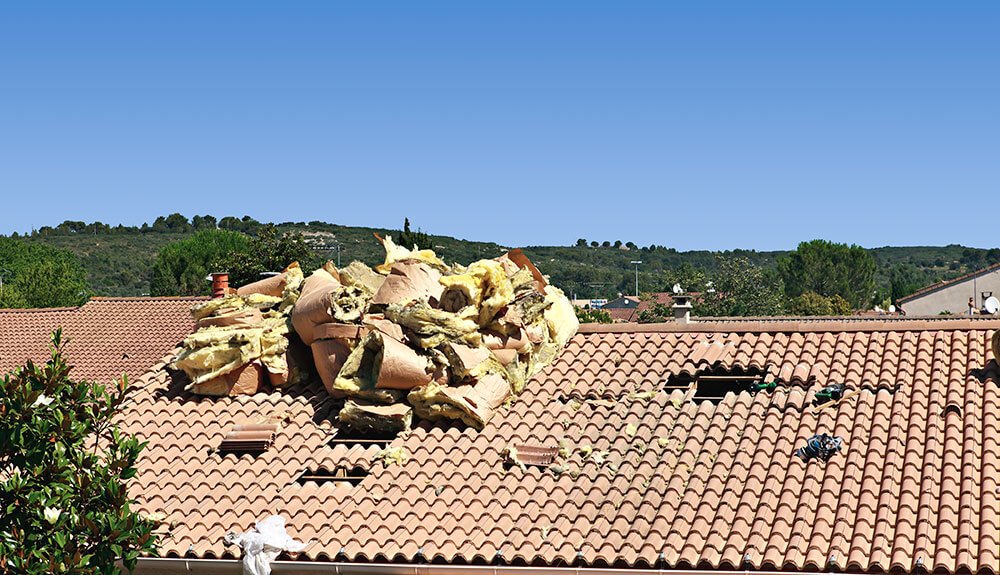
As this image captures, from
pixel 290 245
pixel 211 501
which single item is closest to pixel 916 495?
pixel 211 501

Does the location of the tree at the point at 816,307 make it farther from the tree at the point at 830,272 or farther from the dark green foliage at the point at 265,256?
the dark green foliage at the point at 265,256

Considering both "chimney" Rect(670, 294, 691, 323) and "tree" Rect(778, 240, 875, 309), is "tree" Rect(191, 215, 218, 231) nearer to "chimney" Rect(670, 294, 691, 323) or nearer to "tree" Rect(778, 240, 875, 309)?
"tree" Rect(778, 240, 875, 309)

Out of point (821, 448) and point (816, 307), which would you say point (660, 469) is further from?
point (816, 307)

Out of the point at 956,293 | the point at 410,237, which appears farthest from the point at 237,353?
the point at 956,293

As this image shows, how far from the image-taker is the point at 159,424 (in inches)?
722

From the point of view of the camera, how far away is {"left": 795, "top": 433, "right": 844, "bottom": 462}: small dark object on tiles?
1531 centimetres

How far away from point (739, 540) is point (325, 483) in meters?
5.30

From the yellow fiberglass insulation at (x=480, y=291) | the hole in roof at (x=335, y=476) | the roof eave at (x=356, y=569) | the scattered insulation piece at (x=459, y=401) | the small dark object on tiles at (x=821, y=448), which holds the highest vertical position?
the yellow fiberglass insulation at (x=480, y=291)

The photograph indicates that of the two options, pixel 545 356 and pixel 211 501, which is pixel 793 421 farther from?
pixel 211 501

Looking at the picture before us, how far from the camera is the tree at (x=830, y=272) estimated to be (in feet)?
399

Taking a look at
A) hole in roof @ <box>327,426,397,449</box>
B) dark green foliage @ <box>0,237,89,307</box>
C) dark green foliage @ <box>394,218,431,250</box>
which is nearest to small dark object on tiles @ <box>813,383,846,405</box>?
hole in roof @ <box>327,426,397,449</box>

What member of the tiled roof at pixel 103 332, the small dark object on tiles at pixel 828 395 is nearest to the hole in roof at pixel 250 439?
the small dark object on tiles at pixel 828 395

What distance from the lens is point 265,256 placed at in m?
51.4

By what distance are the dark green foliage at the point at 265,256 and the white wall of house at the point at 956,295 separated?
40577 mm
